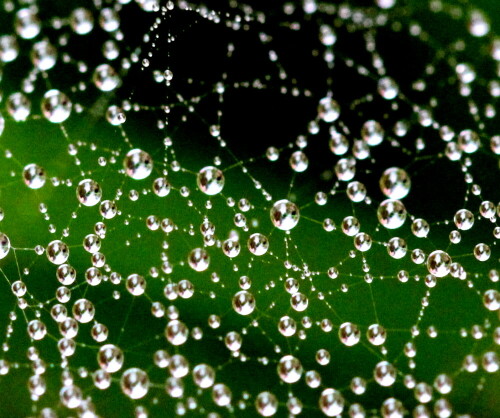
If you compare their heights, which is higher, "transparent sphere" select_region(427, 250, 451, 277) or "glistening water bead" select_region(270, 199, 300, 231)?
A: "glistening water bead" select_region(270, 199, 300, 231)

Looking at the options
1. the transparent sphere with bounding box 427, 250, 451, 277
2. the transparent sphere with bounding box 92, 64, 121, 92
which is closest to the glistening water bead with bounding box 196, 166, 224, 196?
the transparent sphere with bounding box 92, 64, 121, 92

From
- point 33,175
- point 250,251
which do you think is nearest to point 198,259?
point 250,251

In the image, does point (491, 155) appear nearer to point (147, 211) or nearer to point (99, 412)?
point (147, 211)

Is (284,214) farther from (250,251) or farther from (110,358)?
(110,358)

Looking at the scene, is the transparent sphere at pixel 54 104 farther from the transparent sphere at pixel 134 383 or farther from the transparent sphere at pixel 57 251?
the transparent sphere at pixel 134 383

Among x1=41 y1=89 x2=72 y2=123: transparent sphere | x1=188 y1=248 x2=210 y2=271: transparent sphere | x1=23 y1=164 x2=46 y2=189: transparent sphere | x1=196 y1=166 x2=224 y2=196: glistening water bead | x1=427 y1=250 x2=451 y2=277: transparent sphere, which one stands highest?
x1=41 y1=89 x2=72 y2=123: transparent sphere

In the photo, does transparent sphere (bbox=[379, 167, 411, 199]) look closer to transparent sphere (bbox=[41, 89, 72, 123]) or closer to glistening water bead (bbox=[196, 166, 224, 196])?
glistening water bead (bbox=[196, 166, 224, 196])

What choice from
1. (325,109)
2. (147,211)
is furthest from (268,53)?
(147,211)

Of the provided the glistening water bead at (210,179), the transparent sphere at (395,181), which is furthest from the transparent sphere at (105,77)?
the transparent sphere at (395,181)
